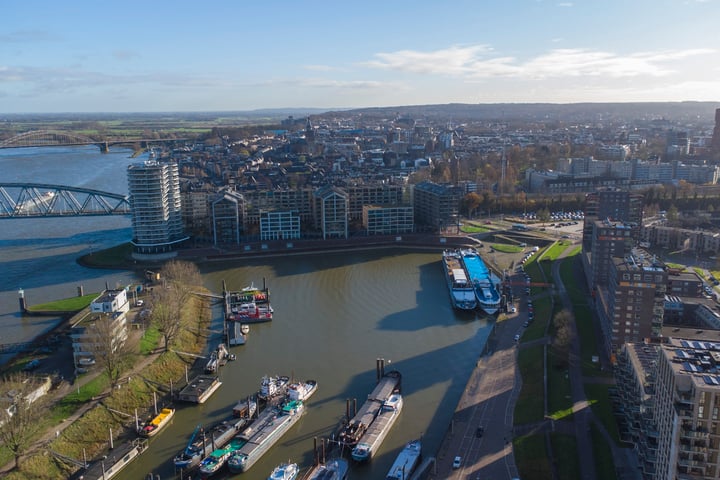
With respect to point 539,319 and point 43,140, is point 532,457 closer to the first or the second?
point 539,319

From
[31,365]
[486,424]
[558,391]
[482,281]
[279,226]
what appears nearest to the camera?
[486,424]

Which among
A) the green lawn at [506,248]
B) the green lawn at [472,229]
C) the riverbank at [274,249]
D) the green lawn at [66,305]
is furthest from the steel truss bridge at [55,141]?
the green lawn at [506,248]

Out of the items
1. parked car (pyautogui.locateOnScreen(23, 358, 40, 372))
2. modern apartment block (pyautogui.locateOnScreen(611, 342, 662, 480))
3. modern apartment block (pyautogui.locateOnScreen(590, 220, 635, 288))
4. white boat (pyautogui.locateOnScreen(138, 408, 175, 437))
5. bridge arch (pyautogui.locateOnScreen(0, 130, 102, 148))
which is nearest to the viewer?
modern apartment block (pyautogui.locateOnScreen(611, 342, 662, 480))

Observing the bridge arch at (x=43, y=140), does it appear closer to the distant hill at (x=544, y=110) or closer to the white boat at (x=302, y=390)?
the white boat at (x=302, y=390)

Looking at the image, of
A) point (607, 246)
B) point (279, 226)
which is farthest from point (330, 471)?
point (279, 226)

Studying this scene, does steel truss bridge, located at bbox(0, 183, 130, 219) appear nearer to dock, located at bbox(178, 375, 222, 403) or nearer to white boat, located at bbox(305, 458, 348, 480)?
dock, located at bbox(178, 375, 222, 403)

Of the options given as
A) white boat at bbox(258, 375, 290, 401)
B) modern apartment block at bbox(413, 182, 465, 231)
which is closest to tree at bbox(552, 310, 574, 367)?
white boat at bbox(258, 375, 290, 401)

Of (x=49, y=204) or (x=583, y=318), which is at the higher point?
(x=49, y=204)
